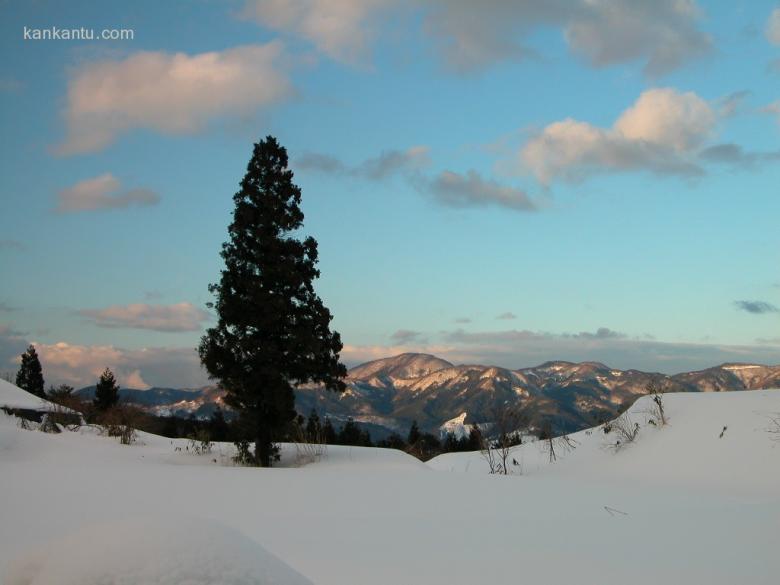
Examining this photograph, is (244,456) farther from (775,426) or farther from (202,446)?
(775,426)

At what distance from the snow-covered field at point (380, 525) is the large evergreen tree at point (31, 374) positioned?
36221 mm

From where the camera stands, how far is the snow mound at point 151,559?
2236 millimetres

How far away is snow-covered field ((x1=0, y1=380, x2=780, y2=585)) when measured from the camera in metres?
2.38

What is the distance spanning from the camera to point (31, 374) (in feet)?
151

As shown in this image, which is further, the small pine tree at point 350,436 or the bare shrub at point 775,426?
the small pine tree at point 350,436

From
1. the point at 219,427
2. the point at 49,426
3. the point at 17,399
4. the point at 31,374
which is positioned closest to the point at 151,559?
the point at 49,426

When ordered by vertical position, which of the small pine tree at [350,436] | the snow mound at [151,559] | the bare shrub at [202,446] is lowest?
the small pine tree at [350,436]

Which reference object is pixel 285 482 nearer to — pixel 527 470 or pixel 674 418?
pixel 527 470

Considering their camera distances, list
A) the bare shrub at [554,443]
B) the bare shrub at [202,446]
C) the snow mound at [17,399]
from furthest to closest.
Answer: the snow mound at [17,399]
the bare shrub at [554,443]
the bare shrub at [202,446]

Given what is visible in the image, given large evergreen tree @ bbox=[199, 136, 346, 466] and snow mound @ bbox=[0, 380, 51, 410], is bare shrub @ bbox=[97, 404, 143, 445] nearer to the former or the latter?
snow mound @ bbox=[0, 380, 51, 410]

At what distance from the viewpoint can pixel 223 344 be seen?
15289mm

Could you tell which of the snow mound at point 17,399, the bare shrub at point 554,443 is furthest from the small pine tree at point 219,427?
the bare shrub at point 554,443

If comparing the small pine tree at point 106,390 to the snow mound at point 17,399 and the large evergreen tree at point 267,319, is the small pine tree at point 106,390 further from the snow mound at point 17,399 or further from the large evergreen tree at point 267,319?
A: the large evergreen tree at point 267,319

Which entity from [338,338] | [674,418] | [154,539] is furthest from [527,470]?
[154,539]
